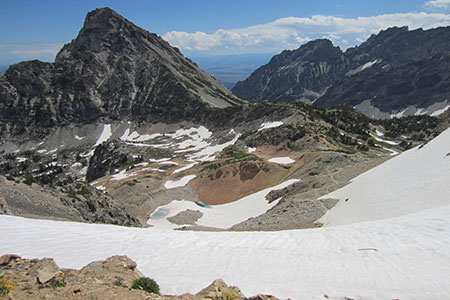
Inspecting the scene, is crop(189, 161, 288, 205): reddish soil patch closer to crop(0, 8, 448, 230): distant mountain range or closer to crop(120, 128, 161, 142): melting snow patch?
crop(0, 8, 448, 230): distant mountain range

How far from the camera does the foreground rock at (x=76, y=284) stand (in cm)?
874

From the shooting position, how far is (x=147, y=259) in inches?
548

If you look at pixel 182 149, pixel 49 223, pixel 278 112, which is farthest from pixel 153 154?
pixel 49 223

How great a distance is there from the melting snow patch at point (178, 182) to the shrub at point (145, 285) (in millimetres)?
55800

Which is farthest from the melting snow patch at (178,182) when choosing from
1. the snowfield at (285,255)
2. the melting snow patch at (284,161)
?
the snowfield at (285,255)

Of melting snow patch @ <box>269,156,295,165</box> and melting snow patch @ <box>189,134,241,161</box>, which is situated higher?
melting snow patch @ <box>269,156,295,165</box>

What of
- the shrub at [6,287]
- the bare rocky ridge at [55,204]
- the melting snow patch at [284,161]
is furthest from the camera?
the melting snow patch at [284,161]

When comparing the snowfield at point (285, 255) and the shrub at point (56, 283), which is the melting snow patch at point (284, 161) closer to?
the snowfield at point (285, 255)

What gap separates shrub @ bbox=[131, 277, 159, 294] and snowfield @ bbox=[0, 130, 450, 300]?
0.82 meters

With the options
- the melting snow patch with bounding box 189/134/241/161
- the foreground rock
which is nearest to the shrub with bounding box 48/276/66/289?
the foreground rock

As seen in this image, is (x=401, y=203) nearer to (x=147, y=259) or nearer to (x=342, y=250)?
(x=342, y=250)

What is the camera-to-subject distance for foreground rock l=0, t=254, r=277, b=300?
28.7ft

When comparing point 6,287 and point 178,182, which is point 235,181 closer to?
point 178,182

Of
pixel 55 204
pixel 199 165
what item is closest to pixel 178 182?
pixel 199 165
